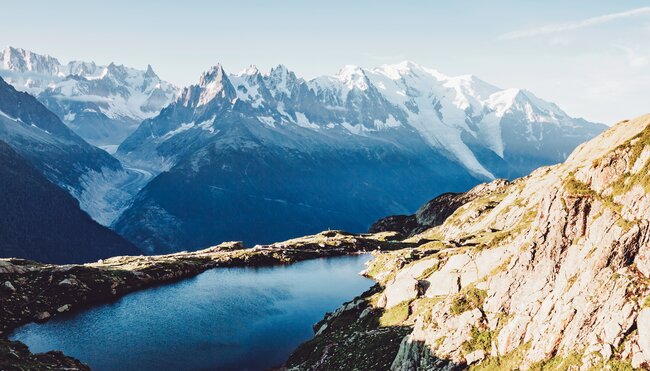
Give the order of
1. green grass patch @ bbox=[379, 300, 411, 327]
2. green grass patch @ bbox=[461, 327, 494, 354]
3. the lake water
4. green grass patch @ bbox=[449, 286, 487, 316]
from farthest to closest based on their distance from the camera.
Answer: the lake water < green grass patch @ bbox=[379, 300, 411, 327] < green grass patch @ bbox=[449, 286, 487, 316] < green grass patch @ bbox=[461, 327, 494, 354]

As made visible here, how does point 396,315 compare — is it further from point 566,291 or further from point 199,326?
point 199,326

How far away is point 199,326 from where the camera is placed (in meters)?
127

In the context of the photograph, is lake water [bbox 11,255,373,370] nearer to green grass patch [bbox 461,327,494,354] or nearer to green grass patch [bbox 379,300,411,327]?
green grass patch [bbox 379,300,411,327]

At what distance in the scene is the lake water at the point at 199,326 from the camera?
106 meters

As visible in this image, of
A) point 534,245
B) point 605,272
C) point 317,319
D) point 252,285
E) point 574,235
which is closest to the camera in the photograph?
point 605,272

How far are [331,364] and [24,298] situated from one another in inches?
4135

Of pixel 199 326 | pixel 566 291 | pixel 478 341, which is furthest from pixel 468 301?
pixel 199 326

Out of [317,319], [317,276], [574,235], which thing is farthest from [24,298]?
[574,235]

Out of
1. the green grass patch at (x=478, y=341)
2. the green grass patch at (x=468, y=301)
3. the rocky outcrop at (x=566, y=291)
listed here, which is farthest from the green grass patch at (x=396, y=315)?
the green grass patch at (x=478, y=341)

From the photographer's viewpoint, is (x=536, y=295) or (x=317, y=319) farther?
(x=317, y=319)

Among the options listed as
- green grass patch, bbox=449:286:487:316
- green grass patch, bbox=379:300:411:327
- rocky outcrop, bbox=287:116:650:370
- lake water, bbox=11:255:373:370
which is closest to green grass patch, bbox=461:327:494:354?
rocky outcrop, bbox=287:116:650:370

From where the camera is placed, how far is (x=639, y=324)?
1647 inches

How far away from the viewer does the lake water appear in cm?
10556

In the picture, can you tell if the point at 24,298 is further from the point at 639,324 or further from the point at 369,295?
the point at 639,324
